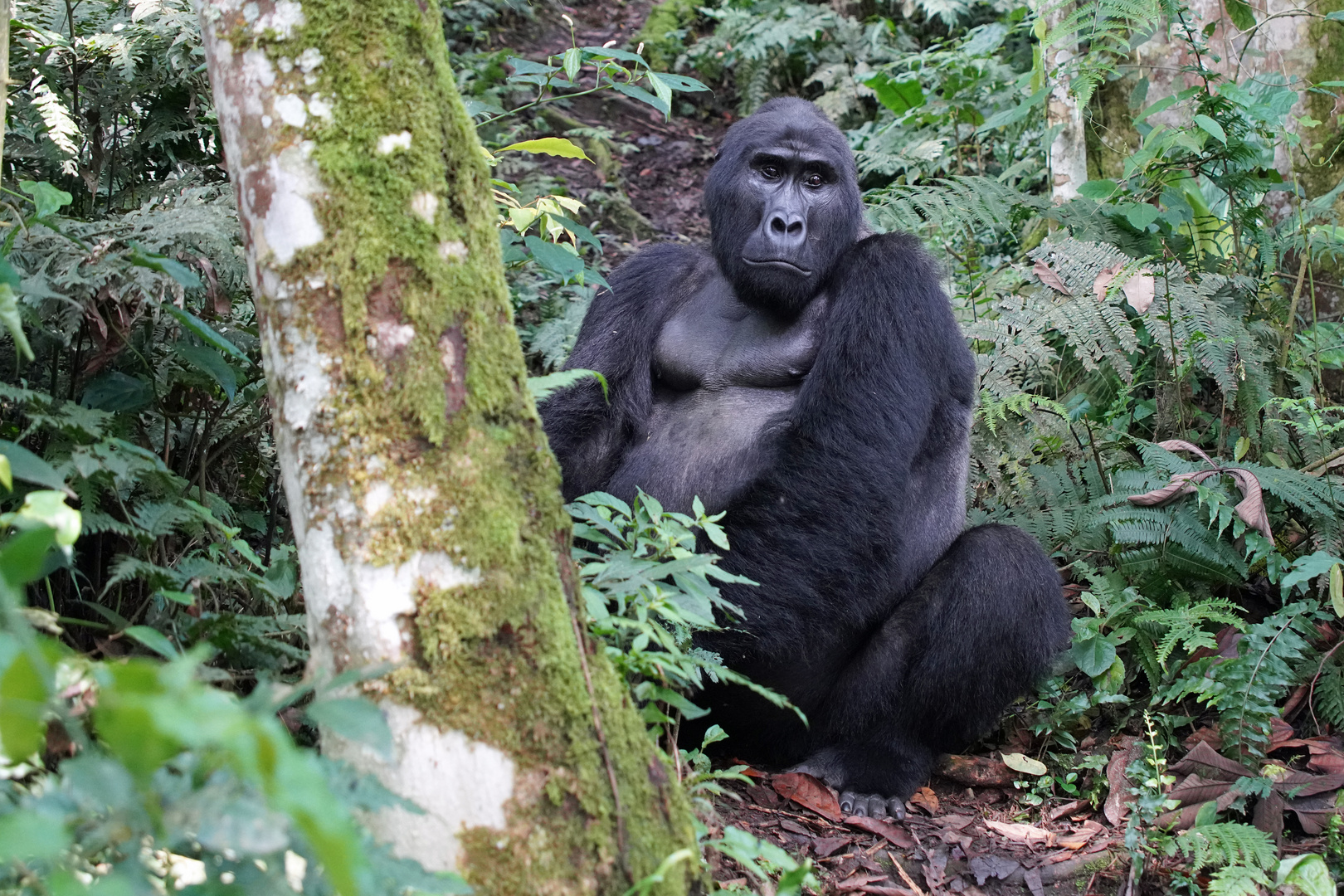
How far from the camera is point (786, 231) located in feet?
12.6

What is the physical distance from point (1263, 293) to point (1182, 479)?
116 cm

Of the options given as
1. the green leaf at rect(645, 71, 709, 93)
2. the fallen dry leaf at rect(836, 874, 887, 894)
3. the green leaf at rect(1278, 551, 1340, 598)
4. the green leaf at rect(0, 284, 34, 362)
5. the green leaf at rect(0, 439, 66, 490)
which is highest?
the green leaf at rect(645, 71, 709, 93)

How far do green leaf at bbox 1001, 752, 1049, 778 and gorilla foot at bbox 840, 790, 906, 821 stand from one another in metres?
0.43

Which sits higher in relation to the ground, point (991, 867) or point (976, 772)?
point (991, 867)

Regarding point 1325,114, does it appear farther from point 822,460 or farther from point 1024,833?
point 1024,833

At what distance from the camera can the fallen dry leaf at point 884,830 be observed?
3.25 metres

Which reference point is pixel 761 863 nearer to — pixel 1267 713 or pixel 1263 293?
pixel 1267 713

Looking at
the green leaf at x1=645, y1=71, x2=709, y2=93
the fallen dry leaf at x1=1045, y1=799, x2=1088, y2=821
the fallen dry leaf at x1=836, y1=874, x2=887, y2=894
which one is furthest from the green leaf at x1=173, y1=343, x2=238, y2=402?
the fallen dry leaf at x1=1045, y1=799, x2=1088, y2=821

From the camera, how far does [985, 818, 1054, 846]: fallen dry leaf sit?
3.21 metres

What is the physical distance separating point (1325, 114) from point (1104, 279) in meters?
1.37

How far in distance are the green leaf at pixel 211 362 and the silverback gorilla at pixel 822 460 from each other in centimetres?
140

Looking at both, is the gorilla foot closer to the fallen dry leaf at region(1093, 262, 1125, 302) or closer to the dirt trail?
the fallen dry leaf at region(1093, 262, 1125, 302)

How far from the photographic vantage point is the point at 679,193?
8664 millimetres

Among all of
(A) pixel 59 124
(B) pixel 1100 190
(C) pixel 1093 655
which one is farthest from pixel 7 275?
(B) pixel 1100 190
